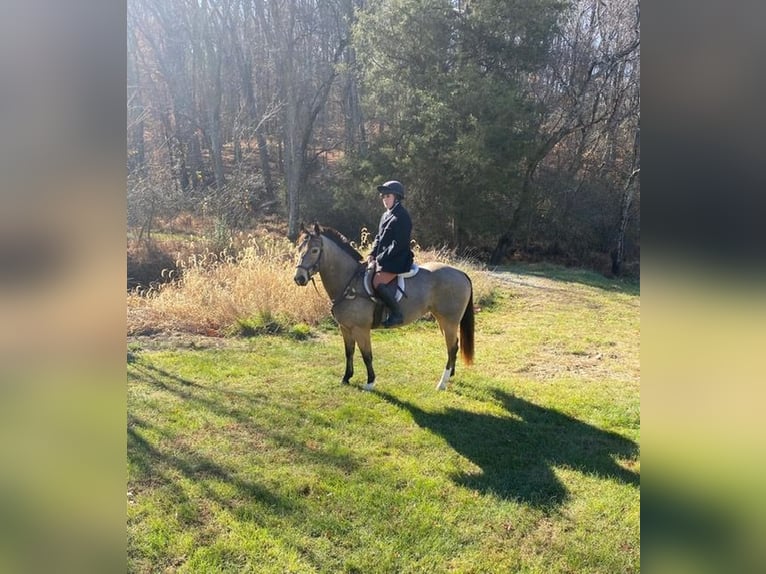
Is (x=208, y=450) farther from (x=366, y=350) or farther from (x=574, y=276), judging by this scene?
(x=574, y=276)

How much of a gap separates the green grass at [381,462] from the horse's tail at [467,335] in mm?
352

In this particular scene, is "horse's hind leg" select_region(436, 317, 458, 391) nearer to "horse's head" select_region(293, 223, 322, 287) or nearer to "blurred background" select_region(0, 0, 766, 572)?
"horse's head" select_region(293, 223, 322, 287)

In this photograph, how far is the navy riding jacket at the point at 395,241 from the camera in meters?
5.94

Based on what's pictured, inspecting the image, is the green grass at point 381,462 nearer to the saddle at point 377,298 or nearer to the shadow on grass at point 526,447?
the shadow on grass at point 526,447

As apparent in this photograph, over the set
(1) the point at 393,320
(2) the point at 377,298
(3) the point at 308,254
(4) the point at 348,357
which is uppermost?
(3) the point at 308,254

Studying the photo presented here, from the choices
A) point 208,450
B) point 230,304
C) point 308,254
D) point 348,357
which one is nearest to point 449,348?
point 348,357

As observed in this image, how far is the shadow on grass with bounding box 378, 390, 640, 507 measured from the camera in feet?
14.1

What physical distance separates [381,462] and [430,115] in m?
15.8

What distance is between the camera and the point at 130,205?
13977mm

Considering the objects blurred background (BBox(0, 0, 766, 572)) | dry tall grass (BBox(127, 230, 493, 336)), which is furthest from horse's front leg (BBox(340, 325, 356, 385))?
blurred background (BBox(0, 0, 766, 572))

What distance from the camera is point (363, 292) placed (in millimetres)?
6273
